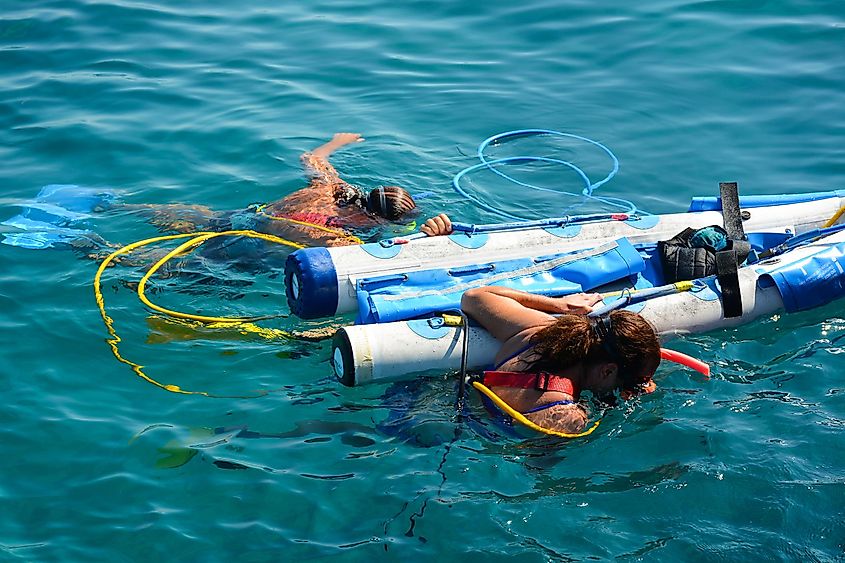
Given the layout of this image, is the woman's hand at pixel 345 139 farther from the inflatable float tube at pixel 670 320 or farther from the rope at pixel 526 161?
the inflatable float tube at pixel 670 320

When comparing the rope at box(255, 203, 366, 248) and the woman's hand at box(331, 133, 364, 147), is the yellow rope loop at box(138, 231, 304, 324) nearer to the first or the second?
the rope at box(255, 203, 366, 248)

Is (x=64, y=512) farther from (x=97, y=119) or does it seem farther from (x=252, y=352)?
(x=97, y=119)

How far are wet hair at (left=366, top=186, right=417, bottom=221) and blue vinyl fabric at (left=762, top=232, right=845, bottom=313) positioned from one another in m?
2.38

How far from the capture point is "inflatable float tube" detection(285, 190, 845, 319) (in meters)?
5.38

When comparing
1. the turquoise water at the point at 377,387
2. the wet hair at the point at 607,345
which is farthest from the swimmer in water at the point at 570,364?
the turquoise water at the point at 377,387

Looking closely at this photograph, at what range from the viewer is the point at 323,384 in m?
5.21

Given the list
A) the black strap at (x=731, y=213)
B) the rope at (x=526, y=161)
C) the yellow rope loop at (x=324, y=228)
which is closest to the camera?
the black strap at (x=731, y=213)

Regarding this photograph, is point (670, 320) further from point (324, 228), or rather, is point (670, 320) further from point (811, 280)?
point (324, 228)

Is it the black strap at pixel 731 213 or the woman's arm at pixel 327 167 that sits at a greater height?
the black strap at pixel 731 213

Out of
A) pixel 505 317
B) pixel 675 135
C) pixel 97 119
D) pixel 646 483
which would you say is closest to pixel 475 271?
pixel 505 317

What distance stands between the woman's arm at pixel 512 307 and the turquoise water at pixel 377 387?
1.40 feet

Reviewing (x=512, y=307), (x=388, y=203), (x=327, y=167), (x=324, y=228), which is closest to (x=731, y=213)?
(x=512, y=307)

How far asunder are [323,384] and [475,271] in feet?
3.62

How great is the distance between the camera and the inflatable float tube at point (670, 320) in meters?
4.80
